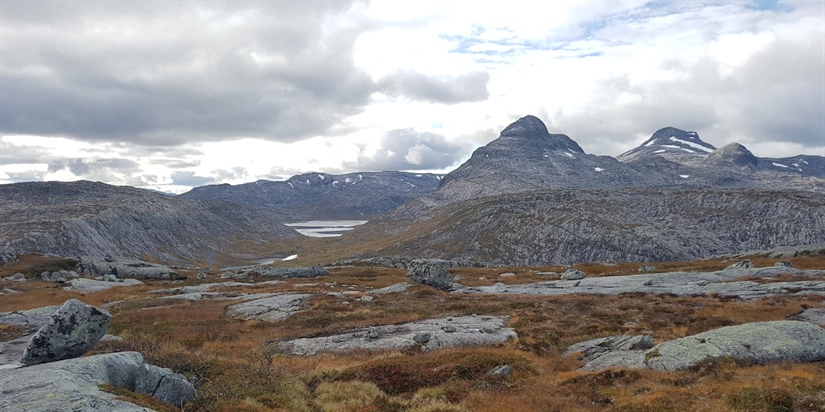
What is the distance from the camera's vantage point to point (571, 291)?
2493 inches

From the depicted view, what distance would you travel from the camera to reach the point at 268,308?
5281 centimetres

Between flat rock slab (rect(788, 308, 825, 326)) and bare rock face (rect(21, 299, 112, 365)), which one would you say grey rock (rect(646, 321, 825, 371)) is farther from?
bare rock face (rect(21, 299, 112, 365))

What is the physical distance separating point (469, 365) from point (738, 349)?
15.6 meters

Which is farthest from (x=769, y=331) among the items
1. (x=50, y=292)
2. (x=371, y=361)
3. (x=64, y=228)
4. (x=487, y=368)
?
(x=64, y=228)

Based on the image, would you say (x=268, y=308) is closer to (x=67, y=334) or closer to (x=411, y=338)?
(x=411, y=338)

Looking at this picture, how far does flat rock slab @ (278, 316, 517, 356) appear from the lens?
3353 cm

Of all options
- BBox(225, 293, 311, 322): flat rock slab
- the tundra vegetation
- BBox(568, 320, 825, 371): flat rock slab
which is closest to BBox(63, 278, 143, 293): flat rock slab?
the tundra vegetation

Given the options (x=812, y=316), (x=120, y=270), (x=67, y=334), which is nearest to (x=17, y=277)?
(x=120, y=270)

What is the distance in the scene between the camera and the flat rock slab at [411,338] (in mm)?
33531

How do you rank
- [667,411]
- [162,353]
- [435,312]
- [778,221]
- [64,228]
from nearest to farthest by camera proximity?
[667,411]
[162,353]
[435,312]
[64,228]
[778,221]

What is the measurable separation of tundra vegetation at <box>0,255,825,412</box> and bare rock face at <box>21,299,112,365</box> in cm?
241

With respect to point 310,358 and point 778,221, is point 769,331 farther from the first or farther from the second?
point 778,221

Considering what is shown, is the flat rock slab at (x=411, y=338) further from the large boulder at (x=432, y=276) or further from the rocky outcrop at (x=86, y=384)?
the large boulder at (x=432, y=276)

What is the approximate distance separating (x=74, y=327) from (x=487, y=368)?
77.5 ft
